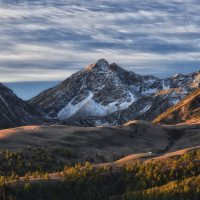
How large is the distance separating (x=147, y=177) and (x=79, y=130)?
140 feet

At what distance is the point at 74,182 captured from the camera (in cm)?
3147

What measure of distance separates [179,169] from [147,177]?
238cm

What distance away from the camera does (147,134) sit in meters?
81.9

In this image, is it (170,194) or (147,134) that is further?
(147,134)

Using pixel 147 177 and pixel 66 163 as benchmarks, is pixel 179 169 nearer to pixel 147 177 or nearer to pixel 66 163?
pixel 147 177

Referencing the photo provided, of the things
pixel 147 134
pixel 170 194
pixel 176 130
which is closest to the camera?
pixel 170 194

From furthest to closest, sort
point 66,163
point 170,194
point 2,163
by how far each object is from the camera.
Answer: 1. point 66,163
2. point 2,163
3. point 170,194

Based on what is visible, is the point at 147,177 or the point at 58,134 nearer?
the point at 147,177

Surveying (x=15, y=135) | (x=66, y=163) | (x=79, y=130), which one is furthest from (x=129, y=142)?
(x=66, y=163)

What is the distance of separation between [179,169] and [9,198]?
10.8 m

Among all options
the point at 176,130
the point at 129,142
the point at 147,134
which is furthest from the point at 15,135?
the point at 176,130

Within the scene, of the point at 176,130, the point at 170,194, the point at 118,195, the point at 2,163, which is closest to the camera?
the point at 170,194

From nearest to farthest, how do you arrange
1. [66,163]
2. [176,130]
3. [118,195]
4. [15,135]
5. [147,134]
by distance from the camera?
1. [118,195]
2. [66,163]
3. [15,135]
4. [147,134]
5. [176,130]

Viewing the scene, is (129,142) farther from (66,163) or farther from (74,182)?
(74,182)
